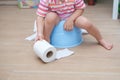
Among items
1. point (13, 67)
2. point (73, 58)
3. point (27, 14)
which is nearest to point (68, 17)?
point (73, 58)

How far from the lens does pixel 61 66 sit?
1242 mm

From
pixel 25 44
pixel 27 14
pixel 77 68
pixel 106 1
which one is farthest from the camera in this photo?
pixel 106 1

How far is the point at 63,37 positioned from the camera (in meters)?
1.43

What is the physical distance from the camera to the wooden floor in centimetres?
117

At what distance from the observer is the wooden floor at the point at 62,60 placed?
3.84 feet

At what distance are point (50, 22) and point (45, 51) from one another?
229 mm

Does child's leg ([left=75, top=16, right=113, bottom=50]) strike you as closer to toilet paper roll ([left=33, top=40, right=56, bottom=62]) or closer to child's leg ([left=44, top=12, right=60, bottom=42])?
child's leg ([left=44, top=12, right=60, bottom=42])

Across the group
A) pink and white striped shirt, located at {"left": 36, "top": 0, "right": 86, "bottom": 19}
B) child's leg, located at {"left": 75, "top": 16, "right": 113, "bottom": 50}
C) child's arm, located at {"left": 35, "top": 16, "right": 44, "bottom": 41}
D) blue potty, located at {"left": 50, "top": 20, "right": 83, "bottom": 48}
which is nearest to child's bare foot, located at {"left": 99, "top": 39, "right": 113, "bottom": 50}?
child's leg, located at {"left": 75, "top": 16, "right": 113, "bottom": 50}

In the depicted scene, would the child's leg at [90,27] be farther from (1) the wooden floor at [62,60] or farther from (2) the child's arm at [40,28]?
(2) the child's arm at [40,28]

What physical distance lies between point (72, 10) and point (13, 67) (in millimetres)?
504

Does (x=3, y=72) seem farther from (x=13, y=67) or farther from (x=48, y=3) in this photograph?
(x=48, y=3)

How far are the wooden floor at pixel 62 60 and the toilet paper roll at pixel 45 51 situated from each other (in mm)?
33

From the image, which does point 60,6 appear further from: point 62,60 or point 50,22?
point 62,60

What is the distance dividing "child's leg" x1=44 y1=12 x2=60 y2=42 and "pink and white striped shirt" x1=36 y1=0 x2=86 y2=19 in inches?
1.5
